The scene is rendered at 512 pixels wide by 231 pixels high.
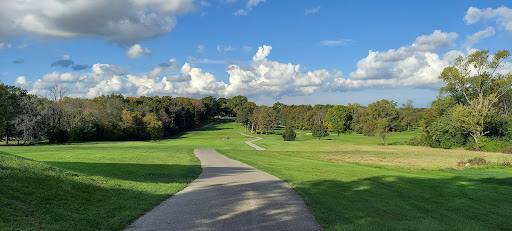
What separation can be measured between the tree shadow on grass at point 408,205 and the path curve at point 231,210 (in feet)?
2.13

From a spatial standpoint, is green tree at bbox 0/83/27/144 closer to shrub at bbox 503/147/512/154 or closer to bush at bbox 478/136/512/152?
shrub at bbox 503/147/512/154

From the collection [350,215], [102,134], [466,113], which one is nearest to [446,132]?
[466,113]

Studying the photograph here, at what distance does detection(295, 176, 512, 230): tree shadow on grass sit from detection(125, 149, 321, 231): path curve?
648 mm

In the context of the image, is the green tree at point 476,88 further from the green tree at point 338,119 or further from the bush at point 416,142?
the green tree at point 338,119

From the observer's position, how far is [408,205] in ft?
31.0

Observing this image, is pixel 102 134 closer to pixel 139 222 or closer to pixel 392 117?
pixel 139 222

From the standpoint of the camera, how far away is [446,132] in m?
55.8

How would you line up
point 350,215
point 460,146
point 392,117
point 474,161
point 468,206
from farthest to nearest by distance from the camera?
point 392,117
point 460,146
point 474,161
point 468,206
point 350,215

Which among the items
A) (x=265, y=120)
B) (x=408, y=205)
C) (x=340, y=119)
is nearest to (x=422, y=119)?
(x=340, y=119)

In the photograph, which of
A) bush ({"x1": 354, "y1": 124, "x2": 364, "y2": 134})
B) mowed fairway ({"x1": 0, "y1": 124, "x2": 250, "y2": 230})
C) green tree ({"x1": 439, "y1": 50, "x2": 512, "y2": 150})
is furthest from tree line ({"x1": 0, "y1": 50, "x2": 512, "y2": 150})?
mowed fairway ({"x1": 0, "y1": 124, "x2": 250, "y2": 230})

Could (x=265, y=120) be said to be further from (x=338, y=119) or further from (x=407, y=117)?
(x=407, y=117)

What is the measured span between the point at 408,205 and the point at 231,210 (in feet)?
19.2

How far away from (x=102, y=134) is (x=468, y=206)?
2796 inches

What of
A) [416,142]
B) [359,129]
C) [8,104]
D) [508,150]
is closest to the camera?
[8,104]
